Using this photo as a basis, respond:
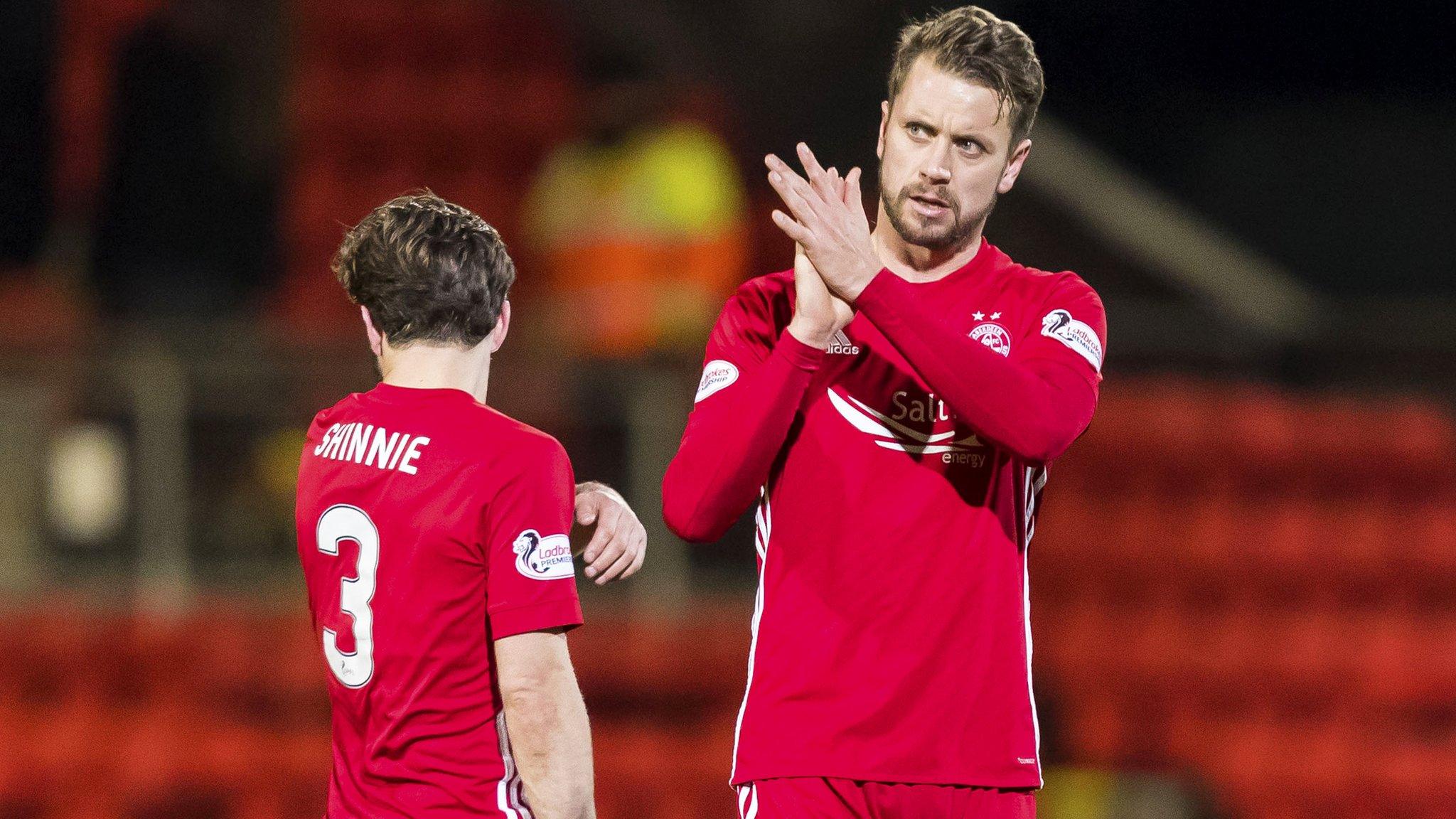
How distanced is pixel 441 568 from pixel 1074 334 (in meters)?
1.08

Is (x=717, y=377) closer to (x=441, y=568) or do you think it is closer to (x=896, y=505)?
(x=896, y=505)

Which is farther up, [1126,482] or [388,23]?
[388,23]

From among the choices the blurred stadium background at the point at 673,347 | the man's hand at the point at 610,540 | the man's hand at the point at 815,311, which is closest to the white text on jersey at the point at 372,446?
the man's hand at the point at 610,540

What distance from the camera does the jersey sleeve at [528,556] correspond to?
2330mm

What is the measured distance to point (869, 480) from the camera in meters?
2.68

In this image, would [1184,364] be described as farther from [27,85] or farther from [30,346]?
[27,85]

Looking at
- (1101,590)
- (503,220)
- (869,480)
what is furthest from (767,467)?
(503,220)

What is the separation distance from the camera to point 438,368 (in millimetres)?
2467

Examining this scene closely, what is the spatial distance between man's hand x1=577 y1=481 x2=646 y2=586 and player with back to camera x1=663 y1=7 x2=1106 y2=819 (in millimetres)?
87

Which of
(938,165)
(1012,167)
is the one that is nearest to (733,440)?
(938,165)

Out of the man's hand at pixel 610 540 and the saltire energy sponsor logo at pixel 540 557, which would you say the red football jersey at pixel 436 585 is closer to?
the saltire energy sponsor logo at pixel 540 557

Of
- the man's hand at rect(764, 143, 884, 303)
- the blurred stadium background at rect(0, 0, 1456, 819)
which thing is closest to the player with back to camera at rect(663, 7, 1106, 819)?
the man's hand at rect(764, 143, 884, 303)

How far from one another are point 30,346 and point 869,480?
14.0ft

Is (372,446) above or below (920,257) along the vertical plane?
below
